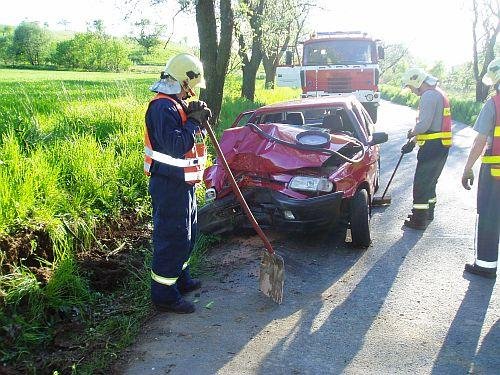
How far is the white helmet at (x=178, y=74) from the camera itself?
3.70m

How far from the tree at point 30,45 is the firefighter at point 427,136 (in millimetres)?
69563

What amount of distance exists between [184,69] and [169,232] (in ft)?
4.31

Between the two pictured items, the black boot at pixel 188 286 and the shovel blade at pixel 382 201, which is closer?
the black boot at pixel 188 286

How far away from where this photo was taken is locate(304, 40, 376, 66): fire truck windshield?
13.4 metres

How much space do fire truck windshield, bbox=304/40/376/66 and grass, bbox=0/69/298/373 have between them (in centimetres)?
836

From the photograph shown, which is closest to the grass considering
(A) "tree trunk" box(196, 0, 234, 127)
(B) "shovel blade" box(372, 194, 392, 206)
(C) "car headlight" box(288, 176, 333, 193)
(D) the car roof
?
(C) "car headlight" box(288, 176, 333, 193)

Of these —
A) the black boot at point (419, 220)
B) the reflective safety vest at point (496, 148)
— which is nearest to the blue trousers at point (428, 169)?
the black boot at point (419, 220)

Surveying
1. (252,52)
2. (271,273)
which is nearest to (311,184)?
(271,273)

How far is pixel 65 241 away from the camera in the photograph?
4199 mm

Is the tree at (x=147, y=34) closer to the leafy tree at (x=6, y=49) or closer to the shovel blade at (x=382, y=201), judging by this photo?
the shovel blade at (x=382, y=201)

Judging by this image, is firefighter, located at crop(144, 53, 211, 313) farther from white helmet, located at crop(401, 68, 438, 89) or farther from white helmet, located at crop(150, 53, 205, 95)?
white helmet, located at crop(401, 68, 438, 89)

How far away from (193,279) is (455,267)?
2649 mm

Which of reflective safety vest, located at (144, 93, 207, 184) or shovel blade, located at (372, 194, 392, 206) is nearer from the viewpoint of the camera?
reflective safety vest, located at (144, 93, 207, 184)

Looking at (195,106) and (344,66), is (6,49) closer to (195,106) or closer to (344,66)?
(344,66)
